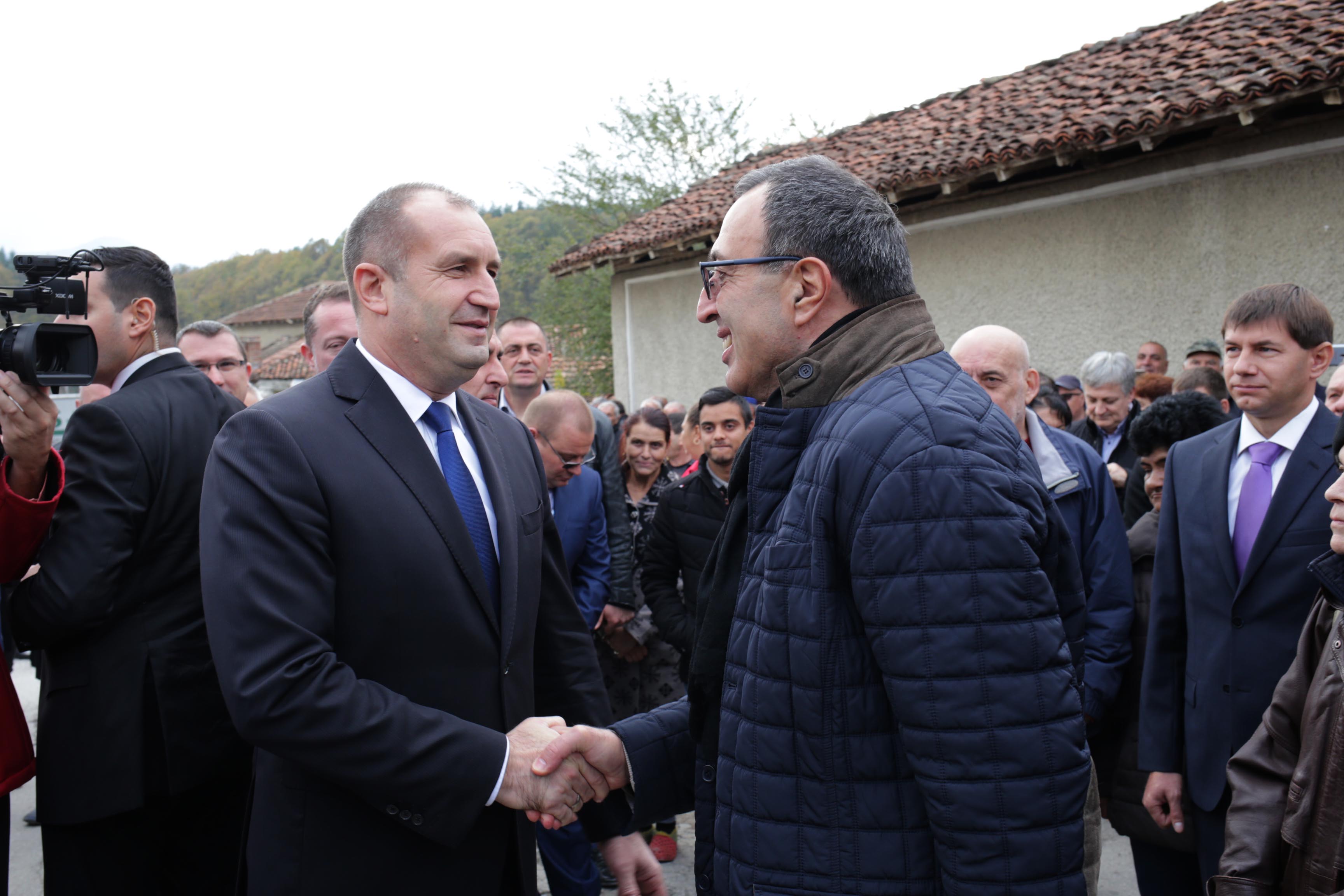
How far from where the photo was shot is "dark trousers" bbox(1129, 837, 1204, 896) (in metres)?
3.30

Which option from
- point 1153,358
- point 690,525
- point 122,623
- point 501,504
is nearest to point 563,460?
point 690,525

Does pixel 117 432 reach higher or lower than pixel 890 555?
higher

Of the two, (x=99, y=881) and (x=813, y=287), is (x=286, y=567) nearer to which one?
(x=813, y=287)

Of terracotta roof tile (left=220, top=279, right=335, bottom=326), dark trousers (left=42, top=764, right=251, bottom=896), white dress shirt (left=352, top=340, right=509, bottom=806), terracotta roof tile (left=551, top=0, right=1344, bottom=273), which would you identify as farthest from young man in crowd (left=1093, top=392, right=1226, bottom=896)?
terracotta roof tile (left=220, top=279, right=335, bottom=326)

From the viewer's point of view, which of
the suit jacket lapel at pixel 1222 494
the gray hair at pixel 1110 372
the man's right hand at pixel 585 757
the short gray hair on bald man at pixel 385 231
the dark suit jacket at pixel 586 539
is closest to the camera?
the man's right hand at pixel 585 757

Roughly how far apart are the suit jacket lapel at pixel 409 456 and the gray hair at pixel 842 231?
0.85m

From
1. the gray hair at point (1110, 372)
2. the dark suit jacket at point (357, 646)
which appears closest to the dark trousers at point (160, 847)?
the dark suit jacket at point (357, 646)

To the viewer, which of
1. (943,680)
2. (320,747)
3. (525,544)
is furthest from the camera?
(525,544)

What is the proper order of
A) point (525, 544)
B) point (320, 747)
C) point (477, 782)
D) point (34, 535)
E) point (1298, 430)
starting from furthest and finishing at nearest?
point (1298, 430) → point (34, 535) → point (525, 544) → point (477, 782) → point (320, 747)

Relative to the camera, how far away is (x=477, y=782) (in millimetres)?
1899

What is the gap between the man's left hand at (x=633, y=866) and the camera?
2.38 meters

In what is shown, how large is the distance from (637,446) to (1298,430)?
125 inches

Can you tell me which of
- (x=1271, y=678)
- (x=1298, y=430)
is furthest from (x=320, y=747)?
(x=1298, y=430)

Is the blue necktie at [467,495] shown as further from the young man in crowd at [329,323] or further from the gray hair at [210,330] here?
the gray hair at [210,330]
